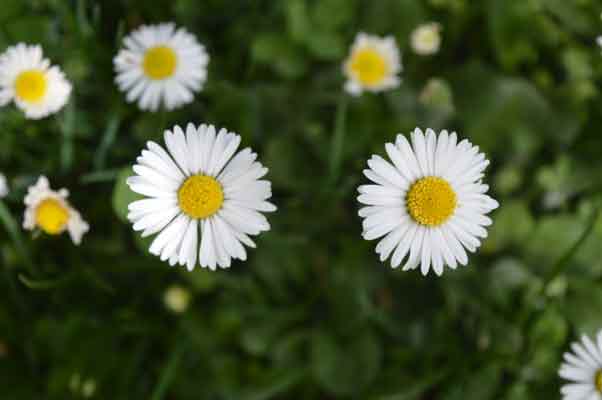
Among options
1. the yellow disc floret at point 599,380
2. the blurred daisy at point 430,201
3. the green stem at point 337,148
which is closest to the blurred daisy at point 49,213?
the green stem at point 337,148

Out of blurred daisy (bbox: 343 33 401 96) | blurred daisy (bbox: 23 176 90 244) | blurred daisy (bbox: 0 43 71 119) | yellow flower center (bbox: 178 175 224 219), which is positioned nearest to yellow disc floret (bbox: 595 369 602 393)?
yellow flower center (bbox: 178 175 224 219)

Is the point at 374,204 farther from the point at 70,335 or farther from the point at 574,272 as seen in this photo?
the point at 70,335

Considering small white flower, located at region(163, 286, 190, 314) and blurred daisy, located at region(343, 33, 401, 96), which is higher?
blurred daisy, located at region(343, 33, 401, 96)

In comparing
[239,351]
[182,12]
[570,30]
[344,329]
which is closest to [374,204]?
[344,329]

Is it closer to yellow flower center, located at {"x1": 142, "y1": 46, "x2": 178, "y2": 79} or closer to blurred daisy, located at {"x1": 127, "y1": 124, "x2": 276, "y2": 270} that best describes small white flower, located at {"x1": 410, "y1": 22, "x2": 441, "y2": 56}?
yellow flower center, located at {"x1": 142, "y1": 46, "x2": 178, "y2": 79}

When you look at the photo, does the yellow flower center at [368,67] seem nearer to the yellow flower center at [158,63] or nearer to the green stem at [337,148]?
the green stem at [337,148]

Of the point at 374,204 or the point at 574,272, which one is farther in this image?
the point at 574,272

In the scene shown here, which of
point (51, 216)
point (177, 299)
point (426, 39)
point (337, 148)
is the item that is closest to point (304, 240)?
point (337, 148)

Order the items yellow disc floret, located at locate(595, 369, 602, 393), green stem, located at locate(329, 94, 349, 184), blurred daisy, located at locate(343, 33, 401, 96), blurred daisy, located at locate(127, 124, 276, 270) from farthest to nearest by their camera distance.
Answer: blurred daisy, located at locate(343, 33, 401, 96) → green stem, located at locate(329, 94, 349, 184) → yellow disc floret, located at locate(595, 369, 602, 393) → blurred daisy, located at locate(127, 124, 276, 270)
